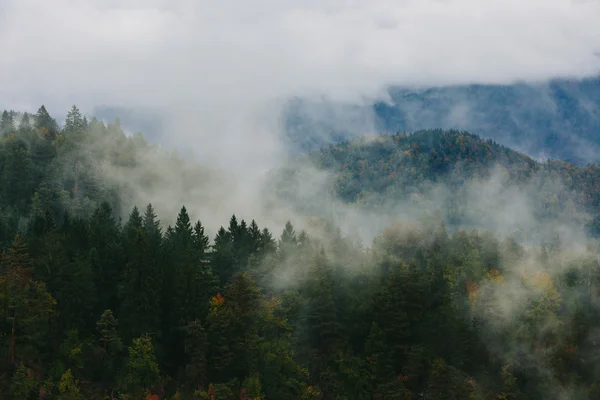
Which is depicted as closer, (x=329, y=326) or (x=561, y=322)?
(x=329, y=326)

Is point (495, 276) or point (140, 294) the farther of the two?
point (495, 276)

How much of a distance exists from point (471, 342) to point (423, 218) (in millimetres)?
88152

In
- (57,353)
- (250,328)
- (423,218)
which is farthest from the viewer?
(423,218)

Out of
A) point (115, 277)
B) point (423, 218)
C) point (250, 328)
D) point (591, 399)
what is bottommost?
point (591, 399)

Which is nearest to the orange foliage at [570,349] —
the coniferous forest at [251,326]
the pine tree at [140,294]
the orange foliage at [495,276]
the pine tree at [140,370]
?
the coniferous forest at [251,326]

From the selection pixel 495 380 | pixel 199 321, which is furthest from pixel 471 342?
pixel 199 321

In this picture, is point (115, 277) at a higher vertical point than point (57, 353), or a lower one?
higher

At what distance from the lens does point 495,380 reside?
358 feet

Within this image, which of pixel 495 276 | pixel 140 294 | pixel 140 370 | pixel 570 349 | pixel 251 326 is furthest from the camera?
pixel 495 276

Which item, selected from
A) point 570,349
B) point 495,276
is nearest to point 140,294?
point 570,349

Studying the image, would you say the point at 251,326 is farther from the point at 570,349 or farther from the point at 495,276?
the point at 495,276

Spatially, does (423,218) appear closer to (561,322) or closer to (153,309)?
(561,322)

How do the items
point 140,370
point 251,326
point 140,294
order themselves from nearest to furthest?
point 140,370, point 140,294, point 251,326

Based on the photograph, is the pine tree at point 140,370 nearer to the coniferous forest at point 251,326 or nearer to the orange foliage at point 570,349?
the coniferous forest at point 251,326
